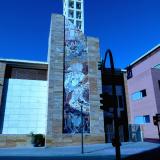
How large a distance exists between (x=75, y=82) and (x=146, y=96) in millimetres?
10375

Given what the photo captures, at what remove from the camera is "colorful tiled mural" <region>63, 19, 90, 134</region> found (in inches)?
912

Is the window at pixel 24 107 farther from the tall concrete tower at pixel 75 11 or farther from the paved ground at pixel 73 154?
the tall concrete tower at pixel 75 11

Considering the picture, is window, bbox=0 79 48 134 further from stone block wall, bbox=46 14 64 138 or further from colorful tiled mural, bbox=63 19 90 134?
colorful tiled mural, bbox=63 19 90 134

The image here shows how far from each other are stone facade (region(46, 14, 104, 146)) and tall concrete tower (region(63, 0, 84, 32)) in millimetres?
15352

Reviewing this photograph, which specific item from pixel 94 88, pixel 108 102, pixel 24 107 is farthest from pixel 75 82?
pixel 108 102

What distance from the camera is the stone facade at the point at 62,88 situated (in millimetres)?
22188

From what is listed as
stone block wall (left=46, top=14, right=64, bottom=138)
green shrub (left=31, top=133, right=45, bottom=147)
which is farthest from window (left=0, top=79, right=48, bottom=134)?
stone block wall (left=46, top=14, right=64, bottom=138)

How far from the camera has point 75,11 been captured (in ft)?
140

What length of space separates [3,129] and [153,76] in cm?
2029

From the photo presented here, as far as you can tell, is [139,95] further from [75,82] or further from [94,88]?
[75,82]

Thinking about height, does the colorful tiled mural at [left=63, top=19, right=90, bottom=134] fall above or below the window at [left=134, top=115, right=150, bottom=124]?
above

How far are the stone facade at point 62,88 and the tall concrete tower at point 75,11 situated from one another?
1535 cm

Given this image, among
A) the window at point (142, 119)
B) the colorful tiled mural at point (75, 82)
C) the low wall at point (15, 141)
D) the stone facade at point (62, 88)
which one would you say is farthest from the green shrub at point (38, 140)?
the window at point (142, 119)

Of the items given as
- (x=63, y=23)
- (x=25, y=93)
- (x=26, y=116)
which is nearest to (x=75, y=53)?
(x=63, y=23)
